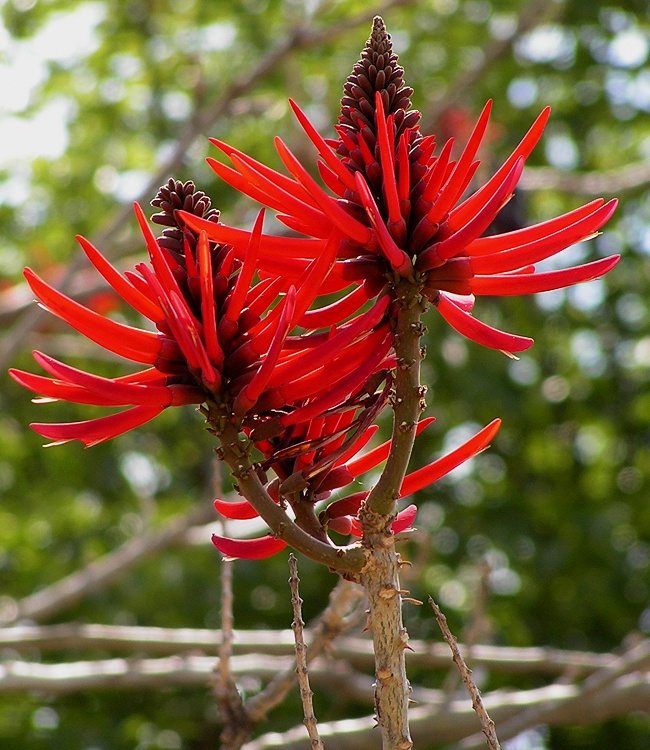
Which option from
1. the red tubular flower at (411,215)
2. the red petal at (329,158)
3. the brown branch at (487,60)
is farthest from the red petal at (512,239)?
the brown branch at (487,60)

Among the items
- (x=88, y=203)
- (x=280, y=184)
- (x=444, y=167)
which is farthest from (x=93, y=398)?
(x=88, y=203)

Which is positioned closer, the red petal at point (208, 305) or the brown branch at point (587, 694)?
the red petal at point (208, 305)

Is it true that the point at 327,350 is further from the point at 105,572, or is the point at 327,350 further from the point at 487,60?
the point at 487,60

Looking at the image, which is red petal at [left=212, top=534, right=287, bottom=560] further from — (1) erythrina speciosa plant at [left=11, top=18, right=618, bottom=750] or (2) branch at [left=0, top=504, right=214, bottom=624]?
(2) branch at [left=0, top=504, right=214, bottom=624]

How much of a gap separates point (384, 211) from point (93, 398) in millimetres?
276

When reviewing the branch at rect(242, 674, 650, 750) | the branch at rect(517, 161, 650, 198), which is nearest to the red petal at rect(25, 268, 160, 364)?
the branch at rect(242, 674, 650, 750)

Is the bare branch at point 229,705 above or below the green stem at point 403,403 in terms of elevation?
below

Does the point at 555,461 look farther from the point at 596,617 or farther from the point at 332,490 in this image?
the point at 332,490

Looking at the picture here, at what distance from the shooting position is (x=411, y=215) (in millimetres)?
824

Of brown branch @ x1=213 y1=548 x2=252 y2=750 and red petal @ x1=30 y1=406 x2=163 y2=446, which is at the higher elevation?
red petal @ x1=30 y1=406 x2=163 y2=446

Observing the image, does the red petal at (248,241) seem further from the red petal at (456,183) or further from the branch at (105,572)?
the branch at (105,572)

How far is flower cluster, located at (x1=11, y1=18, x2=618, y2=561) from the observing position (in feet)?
2.53

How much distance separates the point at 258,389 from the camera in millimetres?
761

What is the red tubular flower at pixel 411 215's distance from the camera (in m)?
0.79
